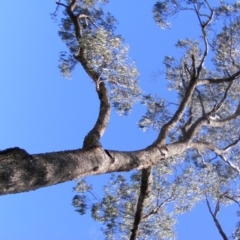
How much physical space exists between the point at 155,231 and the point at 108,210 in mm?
1236

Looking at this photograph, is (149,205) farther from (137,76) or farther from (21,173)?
(21,173)

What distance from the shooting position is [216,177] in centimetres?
1330

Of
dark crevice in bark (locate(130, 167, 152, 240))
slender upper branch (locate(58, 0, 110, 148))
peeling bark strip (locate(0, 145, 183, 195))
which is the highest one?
slender upper branch (locate(58, 0, 110, 148))

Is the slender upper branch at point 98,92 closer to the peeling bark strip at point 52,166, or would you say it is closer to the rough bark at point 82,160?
the rough bark at point 82,160

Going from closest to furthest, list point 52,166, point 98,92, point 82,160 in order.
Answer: point 52,166
point 82,160
point 98,92

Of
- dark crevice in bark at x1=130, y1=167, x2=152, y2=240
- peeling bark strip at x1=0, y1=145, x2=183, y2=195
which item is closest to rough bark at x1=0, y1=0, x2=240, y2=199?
peeling bark strip at x1=0, y1=145, x2=183, y2=195

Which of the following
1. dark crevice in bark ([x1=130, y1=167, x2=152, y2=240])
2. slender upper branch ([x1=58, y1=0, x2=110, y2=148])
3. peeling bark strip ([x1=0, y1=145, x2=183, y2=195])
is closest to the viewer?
peeling bark strip ([x1=0, y1=145, x2=183, y2=195])

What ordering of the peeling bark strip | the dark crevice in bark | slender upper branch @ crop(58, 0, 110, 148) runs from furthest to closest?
1. the dark crevice in bark
2. slender upper branch @ crop(58, 0, 110, 148)
3. the peeling bark strip

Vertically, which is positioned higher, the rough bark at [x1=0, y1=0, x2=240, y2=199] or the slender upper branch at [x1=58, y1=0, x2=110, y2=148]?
the slender upper branch at [x1=58, y1=0, x2=110, y2=148]

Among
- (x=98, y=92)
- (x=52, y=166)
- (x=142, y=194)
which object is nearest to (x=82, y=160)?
(x=52, y=166)

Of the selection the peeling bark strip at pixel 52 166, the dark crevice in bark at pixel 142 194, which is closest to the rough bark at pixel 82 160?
the peeling bark strip at pixel 52 166

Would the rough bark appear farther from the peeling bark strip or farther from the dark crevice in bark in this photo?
the dark crevice in bark

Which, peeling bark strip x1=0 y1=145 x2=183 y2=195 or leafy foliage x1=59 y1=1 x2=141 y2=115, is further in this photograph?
leafy foliage x1=59 y1=1 x2=141 y2=115

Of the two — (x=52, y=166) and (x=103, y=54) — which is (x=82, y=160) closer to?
(x=52, y=166)
